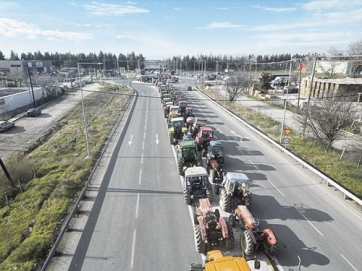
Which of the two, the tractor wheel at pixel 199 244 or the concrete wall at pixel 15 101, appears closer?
the tractor wheel at pixel 199 244

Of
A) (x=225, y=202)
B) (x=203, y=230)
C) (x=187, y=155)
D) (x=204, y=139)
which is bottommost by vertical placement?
(x=225, y=202)

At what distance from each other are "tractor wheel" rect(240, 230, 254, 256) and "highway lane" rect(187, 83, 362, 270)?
152 centimetres

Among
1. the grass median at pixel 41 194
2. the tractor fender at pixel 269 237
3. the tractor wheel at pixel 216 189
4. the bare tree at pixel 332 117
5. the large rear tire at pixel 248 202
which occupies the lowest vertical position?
the grass median at pixel 41 194

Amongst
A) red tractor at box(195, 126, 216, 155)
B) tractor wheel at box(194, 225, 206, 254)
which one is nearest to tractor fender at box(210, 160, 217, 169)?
red tractor at box(195, 126, 216, 155)

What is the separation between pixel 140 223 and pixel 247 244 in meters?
5.74

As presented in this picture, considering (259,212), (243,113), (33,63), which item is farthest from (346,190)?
(33,63)

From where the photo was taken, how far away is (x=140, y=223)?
14039mm

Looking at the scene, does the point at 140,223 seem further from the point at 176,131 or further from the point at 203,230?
the point at 176,131

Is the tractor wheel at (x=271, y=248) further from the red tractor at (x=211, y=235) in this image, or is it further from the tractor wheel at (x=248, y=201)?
the tractor wheel at (x=248, y=201)

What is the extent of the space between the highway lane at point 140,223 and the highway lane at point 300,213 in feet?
15.2

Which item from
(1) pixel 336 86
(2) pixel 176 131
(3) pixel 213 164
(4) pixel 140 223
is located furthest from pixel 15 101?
(1) pixel 336 86

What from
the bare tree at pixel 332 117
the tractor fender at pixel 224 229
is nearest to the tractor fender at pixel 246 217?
the tractor fender at pixel 224 229

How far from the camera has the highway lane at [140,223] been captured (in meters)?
11.5

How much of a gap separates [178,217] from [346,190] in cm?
1067
